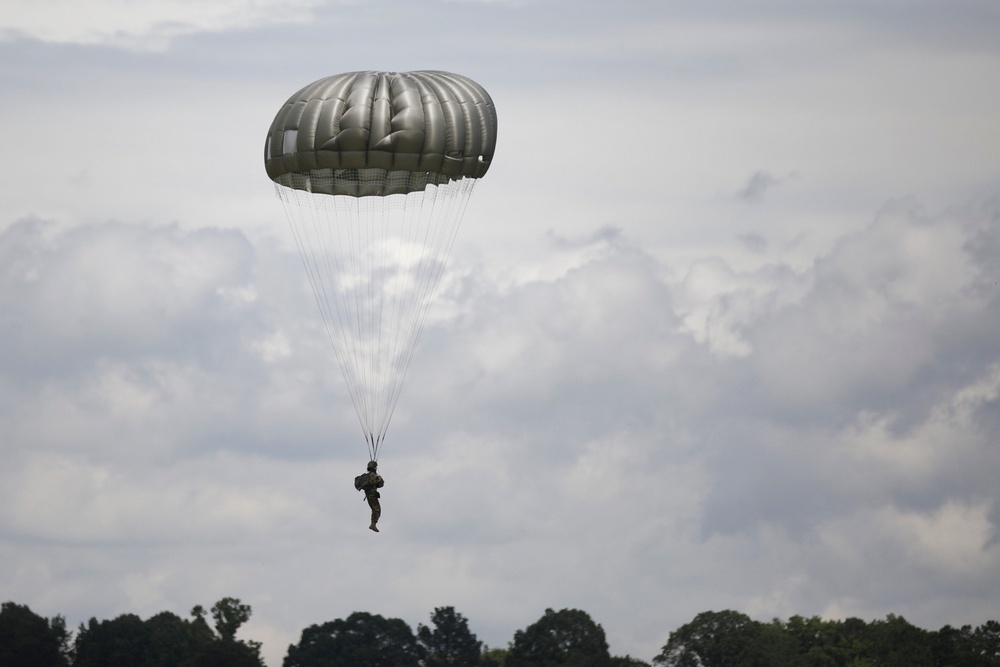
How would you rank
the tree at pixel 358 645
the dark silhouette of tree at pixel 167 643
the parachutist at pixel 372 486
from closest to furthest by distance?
the parachutist at pixel 372 486 → the dark silhouette of tree at pixel 167 643 → the tree at pixel 358 645

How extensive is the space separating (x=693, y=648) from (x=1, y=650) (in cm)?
4117

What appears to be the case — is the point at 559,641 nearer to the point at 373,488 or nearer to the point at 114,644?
the point at 114,644

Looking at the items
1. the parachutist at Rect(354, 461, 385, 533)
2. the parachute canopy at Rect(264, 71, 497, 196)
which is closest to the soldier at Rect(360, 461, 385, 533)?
the parachutist at Rect(354, 461, 385, 533)

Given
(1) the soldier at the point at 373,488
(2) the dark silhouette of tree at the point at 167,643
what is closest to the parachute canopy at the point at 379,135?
(1) the soldier at the point at 373,488

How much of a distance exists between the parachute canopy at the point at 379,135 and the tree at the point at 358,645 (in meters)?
74.8

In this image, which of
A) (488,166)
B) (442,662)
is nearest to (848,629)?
(442,662)

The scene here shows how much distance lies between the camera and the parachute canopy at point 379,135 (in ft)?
184

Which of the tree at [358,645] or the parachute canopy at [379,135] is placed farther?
the tree at [358,645]

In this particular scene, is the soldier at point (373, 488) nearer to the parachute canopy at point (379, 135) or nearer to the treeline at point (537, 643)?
the parachute canopy at point (379, 135)

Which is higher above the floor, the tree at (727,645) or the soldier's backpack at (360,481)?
the tree at (727,645)

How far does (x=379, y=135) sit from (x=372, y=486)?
31.6 feet

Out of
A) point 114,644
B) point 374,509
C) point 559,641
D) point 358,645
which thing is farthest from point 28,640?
point 374,509

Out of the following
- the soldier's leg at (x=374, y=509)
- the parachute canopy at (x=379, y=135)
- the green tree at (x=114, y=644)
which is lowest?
the soldier's leg at (x=374, y=509)

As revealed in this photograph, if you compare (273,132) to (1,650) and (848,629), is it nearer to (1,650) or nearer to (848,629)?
(1,650)
